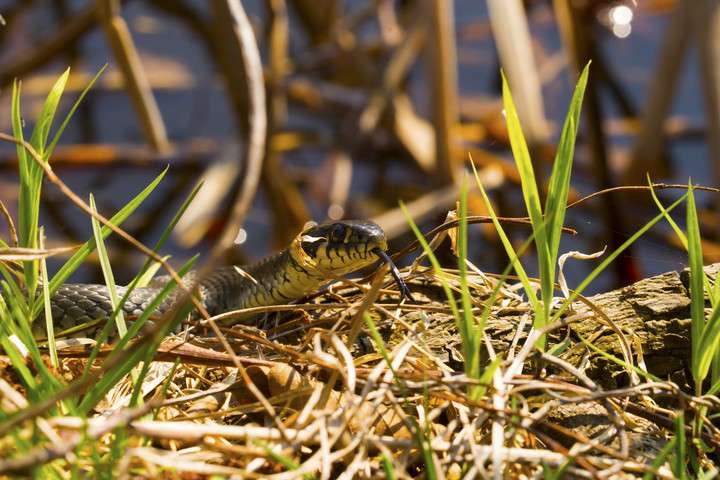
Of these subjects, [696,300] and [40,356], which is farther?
[696,300]

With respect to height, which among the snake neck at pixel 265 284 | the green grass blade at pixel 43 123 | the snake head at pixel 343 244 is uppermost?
the green grass blade at pixel 43 123

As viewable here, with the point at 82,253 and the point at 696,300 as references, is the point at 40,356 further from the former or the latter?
the point at 696,300

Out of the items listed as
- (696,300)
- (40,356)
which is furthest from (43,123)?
(696,300)

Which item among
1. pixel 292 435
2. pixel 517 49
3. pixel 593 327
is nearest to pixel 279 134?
pixel 517 49

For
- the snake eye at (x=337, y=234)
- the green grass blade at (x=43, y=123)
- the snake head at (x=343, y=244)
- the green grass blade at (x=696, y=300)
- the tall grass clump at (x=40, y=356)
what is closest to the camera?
the tall grass clump at (x=40, y=356)

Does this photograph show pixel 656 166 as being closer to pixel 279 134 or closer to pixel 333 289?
pixel 279 134

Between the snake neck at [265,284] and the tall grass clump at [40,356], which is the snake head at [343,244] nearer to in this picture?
the snake neck at [265,284]

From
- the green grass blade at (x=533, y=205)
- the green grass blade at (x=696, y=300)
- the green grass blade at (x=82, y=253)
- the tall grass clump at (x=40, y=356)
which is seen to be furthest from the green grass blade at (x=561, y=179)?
the green grass blade at (x=82, y=253)
